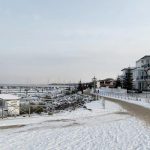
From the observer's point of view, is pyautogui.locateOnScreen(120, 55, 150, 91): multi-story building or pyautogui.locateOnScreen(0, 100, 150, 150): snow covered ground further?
pyautogui.locateOnScreen(120, 55, 150, 91): multi-story building

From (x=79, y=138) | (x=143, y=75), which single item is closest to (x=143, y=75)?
(x=143, y=75)

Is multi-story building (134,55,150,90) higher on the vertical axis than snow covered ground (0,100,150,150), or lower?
higher

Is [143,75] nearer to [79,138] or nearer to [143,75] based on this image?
[143,75]

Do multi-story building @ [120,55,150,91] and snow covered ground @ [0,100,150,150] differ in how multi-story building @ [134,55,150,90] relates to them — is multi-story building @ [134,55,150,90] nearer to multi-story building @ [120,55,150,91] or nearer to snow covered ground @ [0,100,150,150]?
multi-story building @ [120,55,150,91]

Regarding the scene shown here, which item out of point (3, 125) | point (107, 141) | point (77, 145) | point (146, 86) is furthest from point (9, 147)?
point (146, 86)

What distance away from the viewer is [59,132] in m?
17.6

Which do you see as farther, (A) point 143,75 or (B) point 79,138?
(A) point 143,75

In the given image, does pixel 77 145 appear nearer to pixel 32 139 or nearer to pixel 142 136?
pixel 32 139

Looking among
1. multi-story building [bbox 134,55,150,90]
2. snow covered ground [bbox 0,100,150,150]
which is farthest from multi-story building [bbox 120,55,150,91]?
snow covered ground [bbox 0,100,150,150]

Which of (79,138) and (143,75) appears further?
(143,75)

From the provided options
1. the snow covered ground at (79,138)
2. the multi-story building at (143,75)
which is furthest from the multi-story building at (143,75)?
the snow covered ground at (79,138)

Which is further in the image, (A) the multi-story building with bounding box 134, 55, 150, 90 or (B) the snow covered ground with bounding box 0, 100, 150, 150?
(A) the multi-story building with bounding box 134, 55, 150, 90

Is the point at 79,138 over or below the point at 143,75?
below

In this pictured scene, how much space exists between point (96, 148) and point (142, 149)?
72.8 inches
